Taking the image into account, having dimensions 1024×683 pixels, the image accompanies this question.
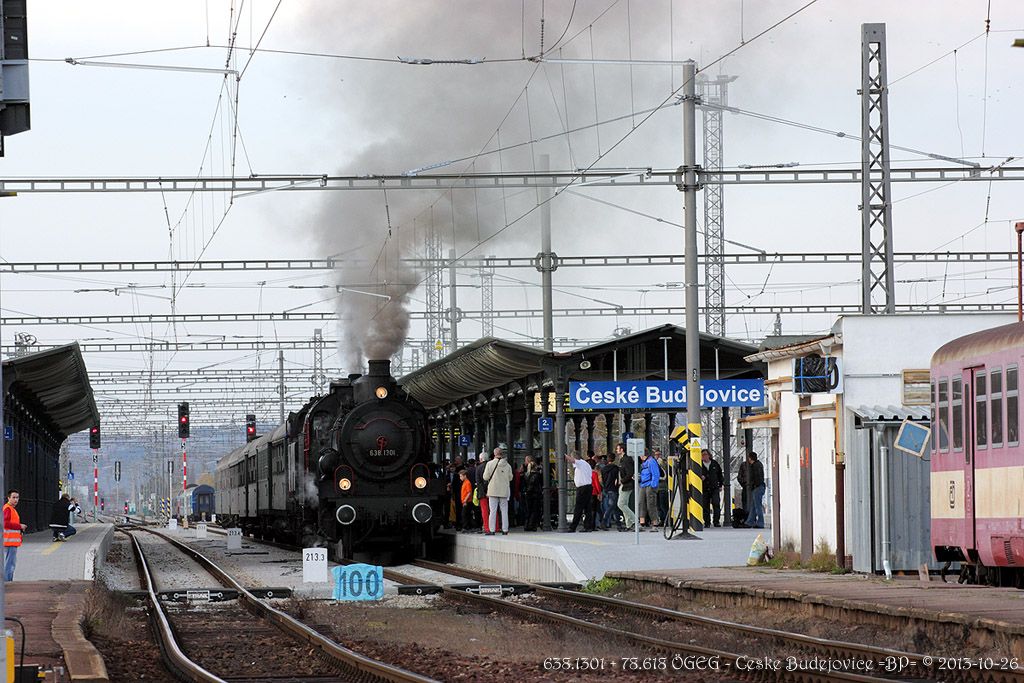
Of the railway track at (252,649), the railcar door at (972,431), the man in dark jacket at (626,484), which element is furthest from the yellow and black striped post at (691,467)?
the railcar door at (972,431)

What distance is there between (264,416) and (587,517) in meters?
65.2

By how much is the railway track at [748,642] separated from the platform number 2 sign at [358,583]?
1179 millimetres

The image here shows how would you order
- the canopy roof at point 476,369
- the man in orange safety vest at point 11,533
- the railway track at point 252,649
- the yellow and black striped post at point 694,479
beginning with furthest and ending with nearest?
the canopy roof at point 476,369, the yellow and black striped post at point 694,479, the man in orange safety vest at point 11,533, the railway track at point 252,649

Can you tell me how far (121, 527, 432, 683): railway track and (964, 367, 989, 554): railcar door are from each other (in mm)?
7045

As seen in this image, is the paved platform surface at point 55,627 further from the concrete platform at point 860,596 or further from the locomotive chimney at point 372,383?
the locomotive chimney at point 372,383

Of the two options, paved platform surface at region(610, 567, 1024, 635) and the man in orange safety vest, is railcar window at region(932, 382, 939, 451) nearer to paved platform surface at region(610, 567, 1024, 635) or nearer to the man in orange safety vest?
paved platform surface at region(610, 567, 1024, 635)

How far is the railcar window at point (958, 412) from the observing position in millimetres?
17266

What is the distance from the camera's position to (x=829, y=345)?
68.7 feet

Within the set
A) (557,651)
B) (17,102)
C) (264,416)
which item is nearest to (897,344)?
(557,651)

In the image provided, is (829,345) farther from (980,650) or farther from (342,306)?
(342,306)

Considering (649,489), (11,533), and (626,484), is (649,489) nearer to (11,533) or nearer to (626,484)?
(626,484)

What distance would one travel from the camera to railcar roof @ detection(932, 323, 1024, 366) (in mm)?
15703

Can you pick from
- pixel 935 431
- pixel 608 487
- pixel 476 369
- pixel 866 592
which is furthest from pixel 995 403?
pixel 476 369

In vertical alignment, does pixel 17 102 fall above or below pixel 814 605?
above
